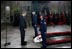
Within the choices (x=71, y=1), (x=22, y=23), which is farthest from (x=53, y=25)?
(x=22, y=23)

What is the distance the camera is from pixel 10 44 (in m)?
5.13

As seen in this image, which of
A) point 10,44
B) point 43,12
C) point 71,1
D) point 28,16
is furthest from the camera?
point 71,1

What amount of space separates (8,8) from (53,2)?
2552 mm

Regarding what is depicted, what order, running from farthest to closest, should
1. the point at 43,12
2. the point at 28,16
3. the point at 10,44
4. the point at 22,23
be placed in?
the point at 43,12 → the point at 28,16 → the point at 10,44 → the point at 22,23

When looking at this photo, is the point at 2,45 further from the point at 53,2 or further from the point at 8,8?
the point at 53,2

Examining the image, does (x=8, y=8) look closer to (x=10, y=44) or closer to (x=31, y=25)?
(x=31, y=25)

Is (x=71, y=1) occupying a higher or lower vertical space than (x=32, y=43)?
higher

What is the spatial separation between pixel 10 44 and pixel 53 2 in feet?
11.8

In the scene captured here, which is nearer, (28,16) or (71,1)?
(28,16)

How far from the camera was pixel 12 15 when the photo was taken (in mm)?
6320

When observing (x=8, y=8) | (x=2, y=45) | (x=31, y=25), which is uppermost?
(x=8, y=8)

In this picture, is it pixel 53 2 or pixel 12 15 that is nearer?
pixel 12 15

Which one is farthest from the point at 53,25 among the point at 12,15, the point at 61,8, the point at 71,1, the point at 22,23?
the point at 22,23

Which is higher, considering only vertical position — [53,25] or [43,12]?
[43,12]
